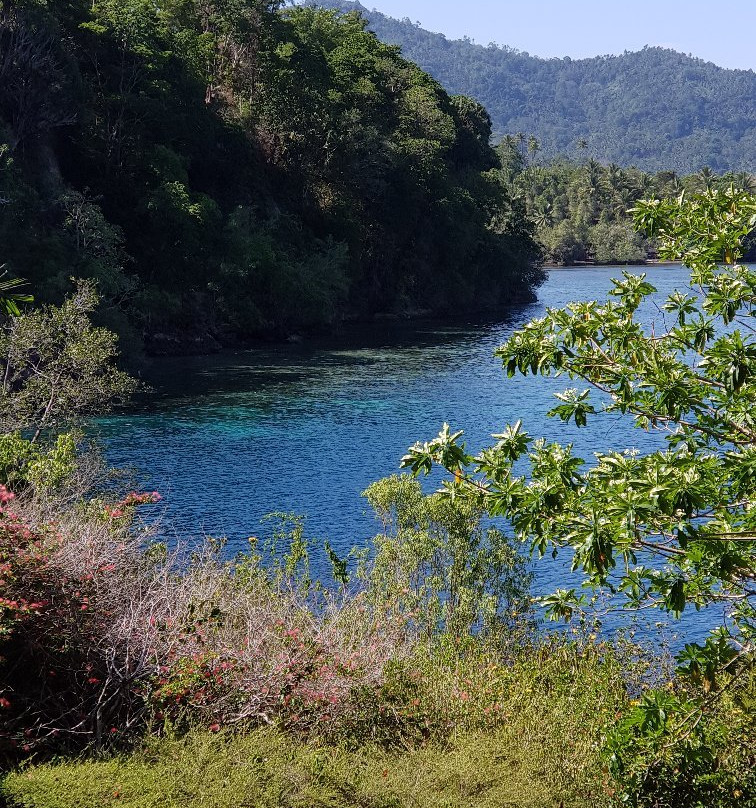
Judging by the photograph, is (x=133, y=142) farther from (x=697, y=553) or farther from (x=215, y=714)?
(x=697, y=553)

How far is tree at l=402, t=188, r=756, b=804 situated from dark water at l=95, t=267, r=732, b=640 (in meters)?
12.2

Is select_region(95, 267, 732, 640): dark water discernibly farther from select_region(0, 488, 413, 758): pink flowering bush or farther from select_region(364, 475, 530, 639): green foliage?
select_region(0, 488, 413, 758): pink flowering bush

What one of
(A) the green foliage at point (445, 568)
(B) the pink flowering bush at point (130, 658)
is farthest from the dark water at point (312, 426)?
(B) the pink flowering bush at point (130, 658)

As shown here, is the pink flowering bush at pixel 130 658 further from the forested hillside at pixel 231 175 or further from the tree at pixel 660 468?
the forested hillside at pixel 231 175

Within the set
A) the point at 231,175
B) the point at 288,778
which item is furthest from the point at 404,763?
the point at 231,175

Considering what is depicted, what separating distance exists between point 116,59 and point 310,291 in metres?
18.4

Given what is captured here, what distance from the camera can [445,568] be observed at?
1786cm

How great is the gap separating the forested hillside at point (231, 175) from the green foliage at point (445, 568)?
2848 cm

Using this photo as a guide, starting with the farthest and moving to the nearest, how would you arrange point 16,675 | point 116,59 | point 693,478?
1. point 116,59
2. point 16,675
3. point 693,478

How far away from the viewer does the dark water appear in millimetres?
27312

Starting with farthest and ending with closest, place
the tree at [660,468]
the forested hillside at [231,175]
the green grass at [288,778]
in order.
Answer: the forested hillside at [231,175] < the green grass at [288,778] < the tree at [660,468]

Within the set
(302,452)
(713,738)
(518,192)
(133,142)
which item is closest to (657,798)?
(713,738)

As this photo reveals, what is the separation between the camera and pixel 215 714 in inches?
432

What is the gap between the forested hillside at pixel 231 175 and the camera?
4809 cm
